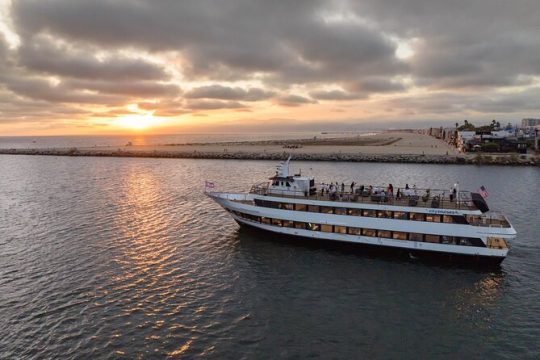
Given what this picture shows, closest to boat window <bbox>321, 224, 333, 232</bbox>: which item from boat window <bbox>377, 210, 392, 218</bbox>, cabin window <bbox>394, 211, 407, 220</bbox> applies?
boat window <bbox>377, 210, 392, 218</bbox>

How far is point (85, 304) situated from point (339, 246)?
2195 centimetres

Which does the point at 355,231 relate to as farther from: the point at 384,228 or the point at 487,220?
the point at 487,220

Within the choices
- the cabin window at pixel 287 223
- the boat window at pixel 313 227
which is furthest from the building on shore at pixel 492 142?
the cabin window at pixel 287 223

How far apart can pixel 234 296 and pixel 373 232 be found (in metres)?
15.0

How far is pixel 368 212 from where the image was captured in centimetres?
3438

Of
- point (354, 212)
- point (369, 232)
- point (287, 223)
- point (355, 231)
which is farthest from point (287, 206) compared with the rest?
point (369, 232)

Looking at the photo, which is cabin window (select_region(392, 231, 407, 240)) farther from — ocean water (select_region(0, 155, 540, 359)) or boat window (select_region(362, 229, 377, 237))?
ocean water (select_region(0, 155, 540, 359))

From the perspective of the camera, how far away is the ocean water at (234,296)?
2059 centimetres

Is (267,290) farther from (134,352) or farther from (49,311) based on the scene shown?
(49,311)

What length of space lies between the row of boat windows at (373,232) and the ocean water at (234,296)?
1.81 metres

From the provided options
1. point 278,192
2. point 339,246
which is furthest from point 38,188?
point 339,246

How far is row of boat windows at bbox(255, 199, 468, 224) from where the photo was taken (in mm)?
32188

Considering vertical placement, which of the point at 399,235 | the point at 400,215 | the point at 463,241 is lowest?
the point at 463,241

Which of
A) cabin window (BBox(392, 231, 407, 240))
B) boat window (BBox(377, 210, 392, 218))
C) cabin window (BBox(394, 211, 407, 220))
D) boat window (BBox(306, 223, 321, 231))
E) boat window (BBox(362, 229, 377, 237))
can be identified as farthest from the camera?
boat window (BBox(306, 223, 321, 231))
